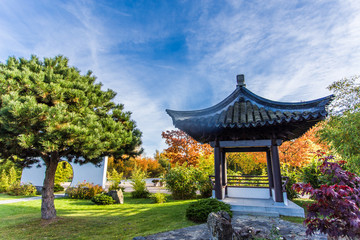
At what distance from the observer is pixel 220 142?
6480 mm

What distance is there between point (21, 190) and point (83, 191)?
4.96m

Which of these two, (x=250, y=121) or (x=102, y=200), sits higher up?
(x=250, y=121)

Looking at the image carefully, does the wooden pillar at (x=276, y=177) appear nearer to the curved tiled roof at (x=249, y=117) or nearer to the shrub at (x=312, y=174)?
the curved tiled roof at (x=249, y=117)

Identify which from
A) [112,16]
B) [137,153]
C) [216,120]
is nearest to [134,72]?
[112,16]

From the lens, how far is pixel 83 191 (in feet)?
35.5

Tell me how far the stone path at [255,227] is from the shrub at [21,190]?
1271cm

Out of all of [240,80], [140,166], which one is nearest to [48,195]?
[240,80]

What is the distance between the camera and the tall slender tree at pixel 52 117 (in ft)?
13.7

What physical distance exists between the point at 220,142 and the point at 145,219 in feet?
11.3

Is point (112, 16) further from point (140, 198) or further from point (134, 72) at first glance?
point (140, 198)

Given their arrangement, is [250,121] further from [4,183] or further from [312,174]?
[4,183]

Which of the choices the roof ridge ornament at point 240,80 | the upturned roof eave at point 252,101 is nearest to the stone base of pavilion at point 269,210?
the upturned roof eave at point 252,101

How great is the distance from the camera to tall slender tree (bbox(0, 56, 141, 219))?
4172mm

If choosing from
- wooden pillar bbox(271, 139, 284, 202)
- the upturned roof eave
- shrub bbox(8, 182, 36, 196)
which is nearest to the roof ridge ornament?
the upturned roof eave
